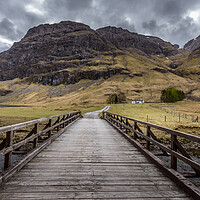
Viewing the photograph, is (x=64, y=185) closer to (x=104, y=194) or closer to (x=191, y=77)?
(x=104, y=194)

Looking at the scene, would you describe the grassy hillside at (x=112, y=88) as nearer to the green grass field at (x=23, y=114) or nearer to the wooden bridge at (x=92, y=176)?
the green grass field at (x=23, y=114)

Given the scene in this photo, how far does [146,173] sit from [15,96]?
191 meters

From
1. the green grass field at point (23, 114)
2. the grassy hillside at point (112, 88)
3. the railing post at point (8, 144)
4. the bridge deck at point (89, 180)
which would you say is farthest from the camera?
the grassy hillside at point (112, 88)

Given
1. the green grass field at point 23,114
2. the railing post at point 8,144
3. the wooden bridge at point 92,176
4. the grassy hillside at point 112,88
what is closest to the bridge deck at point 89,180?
the wooden bridge at point 92,176

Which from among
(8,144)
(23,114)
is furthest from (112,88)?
(8,144)

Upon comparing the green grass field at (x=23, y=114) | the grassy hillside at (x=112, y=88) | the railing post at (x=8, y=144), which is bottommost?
the green grass field at (x=23, y=114)

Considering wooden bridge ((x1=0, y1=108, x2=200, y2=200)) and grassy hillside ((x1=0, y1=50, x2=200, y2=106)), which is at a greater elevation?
grassy hillside ((x1=0, y1=50, x2=200, y2=106))

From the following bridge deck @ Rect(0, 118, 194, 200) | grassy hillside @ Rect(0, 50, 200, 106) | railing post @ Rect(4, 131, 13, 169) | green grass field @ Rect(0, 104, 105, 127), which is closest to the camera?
bridge deck @ Rect(0, 118, 194, 200)

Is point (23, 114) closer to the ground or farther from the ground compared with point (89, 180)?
closer to the ground

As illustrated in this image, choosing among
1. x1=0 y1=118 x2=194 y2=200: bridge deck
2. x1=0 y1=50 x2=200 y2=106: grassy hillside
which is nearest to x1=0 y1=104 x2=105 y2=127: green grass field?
x1=0 y1=118 x2=194 y2=200: bridge deck

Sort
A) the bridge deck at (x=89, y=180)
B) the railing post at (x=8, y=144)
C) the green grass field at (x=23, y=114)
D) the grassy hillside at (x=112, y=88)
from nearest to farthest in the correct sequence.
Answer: the bridge deck at (x=89, y=180) → the railing post at (x=8, y=144) → the green grass field at (x=23, y=114) → the grassy hillside at (x=112, y=88)

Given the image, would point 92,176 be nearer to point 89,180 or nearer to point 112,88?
point 89,180

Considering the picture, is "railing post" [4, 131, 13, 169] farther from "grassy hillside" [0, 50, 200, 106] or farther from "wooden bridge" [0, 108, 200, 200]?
"grassy hillside" [0, 50, 200, 106]

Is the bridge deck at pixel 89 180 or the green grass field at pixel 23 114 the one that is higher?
the bridge deck at pixel 89 180
